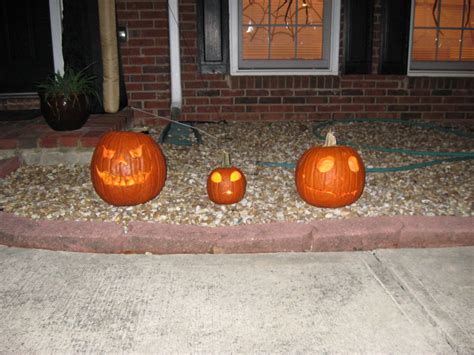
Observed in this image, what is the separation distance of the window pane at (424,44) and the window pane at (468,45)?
14.3 inches

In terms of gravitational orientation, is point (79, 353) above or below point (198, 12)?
below

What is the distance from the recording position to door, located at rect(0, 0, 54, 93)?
4945 millimetres

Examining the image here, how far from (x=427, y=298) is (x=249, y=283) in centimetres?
76

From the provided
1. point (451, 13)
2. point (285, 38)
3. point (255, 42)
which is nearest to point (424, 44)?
point (451, 13)

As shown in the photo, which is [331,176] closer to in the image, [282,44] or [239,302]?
[239,302]

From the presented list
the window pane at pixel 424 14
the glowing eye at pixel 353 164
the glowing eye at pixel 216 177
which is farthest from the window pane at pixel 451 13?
the glowing eye at pixel 216 177

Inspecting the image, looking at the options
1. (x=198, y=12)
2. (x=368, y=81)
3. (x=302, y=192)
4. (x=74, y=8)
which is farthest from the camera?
(x=368, y=81)

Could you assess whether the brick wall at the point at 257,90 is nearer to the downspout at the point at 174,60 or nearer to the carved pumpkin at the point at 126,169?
the downspout at the point at 174,60

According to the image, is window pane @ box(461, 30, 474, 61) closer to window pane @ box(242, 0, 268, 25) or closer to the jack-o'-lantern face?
window pane @ box(242, 0, 268, 25)

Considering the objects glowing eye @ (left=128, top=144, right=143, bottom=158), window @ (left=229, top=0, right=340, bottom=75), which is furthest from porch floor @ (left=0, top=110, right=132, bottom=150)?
window @ (left=229, top=0, right=340, bottom=75)

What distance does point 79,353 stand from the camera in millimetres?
1654

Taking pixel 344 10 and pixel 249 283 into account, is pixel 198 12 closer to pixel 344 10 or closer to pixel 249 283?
pixel 344 10

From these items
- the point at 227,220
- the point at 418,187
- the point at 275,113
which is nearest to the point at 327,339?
the point at 227,220

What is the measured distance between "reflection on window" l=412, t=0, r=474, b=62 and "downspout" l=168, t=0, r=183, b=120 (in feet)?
8.82
